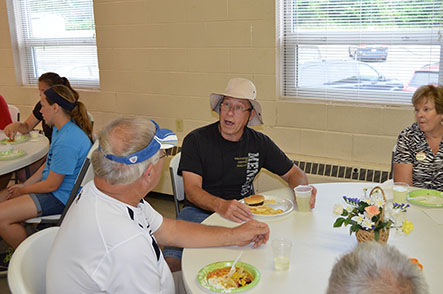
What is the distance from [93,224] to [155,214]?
17.4 inches

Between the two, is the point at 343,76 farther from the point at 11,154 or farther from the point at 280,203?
the point at 11,154

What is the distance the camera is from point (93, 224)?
145 cm

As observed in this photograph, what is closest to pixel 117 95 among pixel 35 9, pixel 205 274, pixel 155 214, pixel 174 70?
pixel 174 70

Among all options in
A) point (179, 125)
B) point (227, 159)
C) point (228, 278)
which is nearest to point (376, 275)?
point (228, 278)

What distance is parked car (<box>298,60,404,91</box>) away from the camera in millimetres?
3521

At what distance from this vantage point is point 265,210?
2.14 metres

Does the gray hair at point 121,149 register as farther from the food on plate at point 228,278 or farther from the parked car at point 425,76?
the parked car at point 425,76

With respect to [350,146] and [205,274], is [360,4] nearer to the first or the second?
[350,146]

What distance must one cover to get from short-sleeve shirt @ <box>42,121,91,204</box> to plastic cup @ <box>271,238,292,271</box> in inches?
64.6

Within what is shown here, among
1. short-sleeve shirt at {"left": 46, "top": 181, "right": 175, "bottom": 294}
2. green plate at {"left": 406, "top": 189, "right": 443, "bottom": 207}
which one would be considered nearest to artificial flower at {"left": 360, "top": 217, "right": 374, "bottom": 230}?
green plate at {"left": 406, "top": 189, "right": 443, "bottom": 207}

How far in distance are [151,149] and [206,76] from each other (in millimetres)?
2591

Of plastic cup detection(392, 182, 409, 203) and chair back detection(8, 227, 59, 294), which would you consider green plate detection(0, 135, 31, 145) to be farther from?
plastic cup detection(392, 182, 409, 203)

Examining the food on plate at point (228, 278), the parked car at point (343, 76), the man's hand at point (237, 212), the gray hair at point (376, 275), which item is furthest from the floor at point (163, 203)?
the gray hair at point (376, 275)

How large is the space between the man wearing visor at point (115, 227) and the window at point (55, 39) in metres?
3.53
